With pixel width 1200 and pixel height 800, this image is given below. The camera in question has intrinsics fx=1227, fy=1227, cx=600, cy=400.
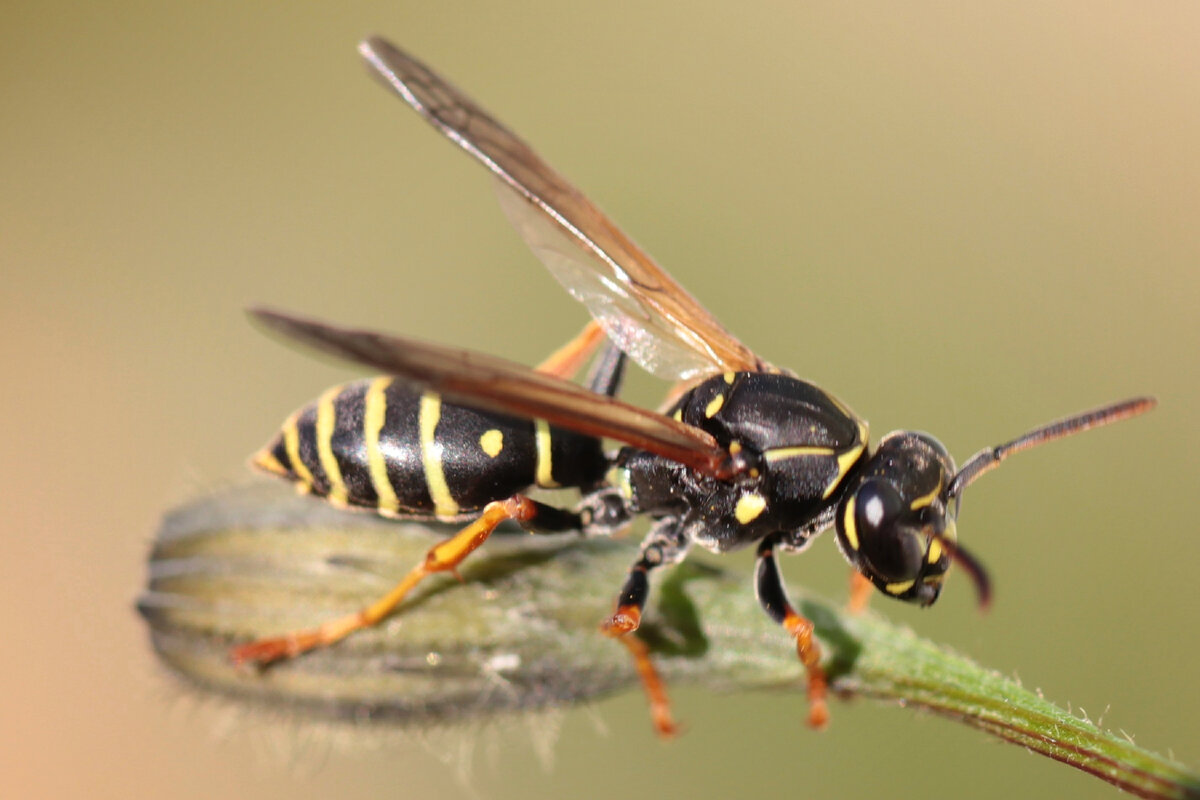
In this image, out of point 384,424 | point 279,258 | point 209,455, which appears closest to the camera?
point 384,424

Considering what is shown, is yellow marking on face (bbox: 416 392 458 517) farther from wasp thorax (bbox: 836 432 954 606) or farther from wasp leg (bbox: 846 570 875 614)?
wasp leg (bbox: 846 570 875 614)

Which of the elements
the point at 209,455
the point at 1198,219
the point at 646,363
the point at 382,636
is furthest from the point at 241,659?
the point at 1198,219

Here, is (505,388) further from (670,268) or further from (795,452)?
(670,268)

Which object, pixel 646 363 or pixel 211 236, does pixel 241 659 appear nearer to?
pixel 646 363

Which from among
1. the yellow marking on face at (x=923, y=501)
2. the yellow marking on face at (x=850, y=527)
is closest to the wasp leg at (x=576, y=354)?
the yellow marking on face at (x=850, y=527)

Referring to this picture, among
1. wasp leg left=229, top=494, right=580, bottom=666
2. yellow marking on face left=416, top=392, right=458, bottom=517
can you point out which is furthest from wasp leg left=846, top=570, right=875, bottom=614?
yellow marking on face left=416, top=392, right=458, bottom=517

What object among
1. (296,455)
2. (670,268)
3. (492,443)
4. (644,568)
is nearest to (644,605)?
(644,568)
